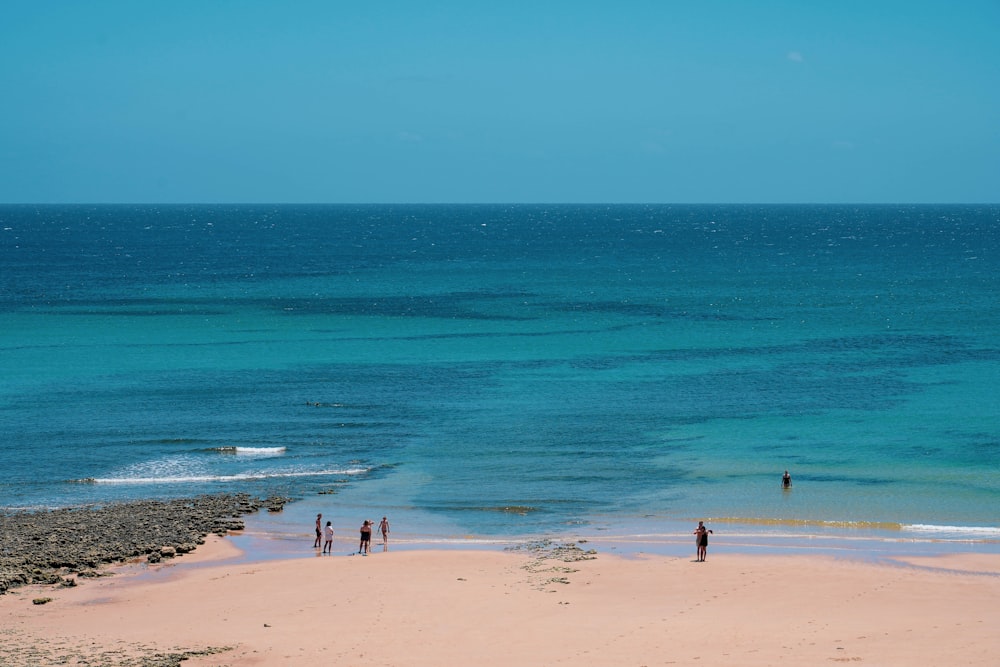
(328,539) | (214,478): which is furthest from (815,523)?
(214,478)

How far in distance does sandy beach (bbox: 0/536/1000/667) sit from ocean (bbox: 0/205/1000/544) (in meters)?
4.68

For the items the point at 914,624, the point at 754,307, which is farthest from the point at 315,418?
the point at 754,307

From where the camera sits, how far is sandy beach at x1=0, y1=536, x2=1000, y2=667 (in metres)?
23.3

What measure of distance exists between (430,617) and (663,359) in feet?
136

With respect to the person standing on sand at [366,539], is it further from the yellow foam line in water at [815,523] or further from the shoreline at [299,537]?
the yellow foam line in water at [815,523]

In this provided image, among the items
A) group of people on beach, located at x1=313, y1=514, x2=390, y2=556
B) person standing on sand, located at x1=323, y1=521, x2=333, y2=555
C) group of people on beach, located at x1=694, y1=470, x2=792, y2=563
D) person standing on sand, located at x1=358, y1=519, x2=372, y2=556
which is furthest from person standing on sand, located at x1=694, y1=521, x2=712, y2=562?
person standing on sand, located at x1=323, y1=521, x2=333, y2=555

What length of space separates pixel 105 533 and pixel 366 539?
25.6 ft

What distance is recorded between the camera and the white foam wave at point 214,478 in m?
41.8

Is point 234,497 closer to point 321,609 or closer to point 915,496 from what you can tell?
point 321,609

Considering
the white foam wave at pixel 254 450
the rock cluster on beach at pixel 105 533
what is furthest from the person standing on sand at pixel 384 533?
the white foam wave at pixel 254 450

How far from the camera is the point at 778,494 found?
40.0 meters

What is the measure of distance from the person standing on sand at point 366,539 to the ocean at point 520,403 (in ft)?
10.1

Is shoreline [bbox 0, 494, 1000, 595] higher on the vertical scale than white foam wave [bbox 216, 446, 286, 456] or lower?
lower

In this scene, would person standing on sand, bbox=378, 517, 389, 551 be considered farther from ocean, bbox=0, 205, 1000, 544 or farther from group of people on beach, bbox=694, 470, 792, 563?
group of people on beach, bbox=694, 470, 792, 563
